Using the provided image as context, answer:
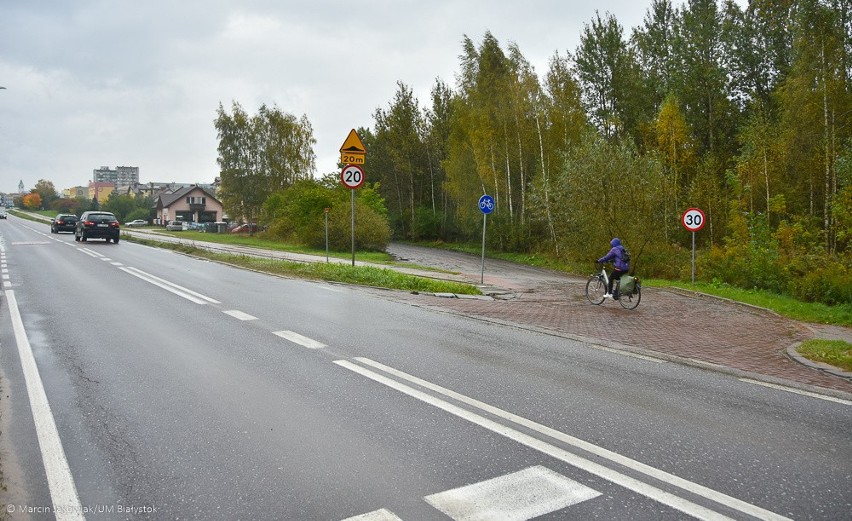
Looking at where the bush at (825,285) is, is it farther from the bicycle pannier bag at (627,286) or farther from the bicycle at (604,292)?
the bicycle pannier bag at (627,286)

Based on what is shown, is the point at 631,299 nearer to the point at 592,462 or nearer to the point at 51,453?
the point at 592,462

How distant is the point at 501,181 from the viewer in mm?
42469

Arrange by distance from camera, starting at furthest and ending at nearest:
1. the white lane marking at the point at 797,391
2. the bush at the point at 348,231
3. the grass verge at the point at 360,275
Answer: the bush at the point at 348,231 → the grass verge at the point at 360,275 → the white lane marking at the point at 797,391

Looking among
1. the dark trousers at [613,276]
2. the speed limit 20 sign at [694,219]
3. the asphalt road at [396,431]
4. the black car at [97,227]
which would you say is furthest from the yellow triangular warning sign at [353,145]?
the black car at [97,227]

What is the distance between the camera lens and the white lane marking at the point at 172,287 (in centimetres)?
1202

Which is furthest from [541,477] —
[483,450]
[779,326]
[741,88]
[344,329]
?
[741,88]

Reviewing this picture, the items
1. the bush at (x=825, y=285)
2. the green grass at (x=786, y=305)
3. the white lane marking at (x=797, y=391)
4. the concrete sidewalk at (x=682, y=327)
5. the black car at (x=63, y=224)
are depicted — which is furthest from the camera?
the black car at (x=63, y=224)

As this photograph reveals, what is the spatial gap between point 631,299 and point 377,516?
11590 millimetres

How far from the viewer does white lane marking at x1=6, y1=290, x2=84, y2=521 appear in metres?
3.36

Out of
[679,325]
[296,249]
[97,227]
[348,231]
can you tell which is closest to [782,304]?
[679,325]

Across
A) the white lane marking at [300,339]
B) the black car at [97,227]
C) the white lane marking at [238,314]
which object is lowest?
the white lane marking at [300,339]

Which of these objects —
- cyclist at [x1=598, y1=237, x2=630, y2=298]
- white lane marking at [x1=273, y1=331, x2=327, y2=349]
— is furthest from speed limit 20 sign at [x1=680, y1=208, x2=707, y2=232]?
white lane marking at [x1=273, y1=331, x2=327, y2=349]

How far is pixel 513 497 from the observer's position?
11.2 feet

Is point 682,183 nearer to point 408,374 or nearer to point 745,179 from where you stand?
point 745,179
